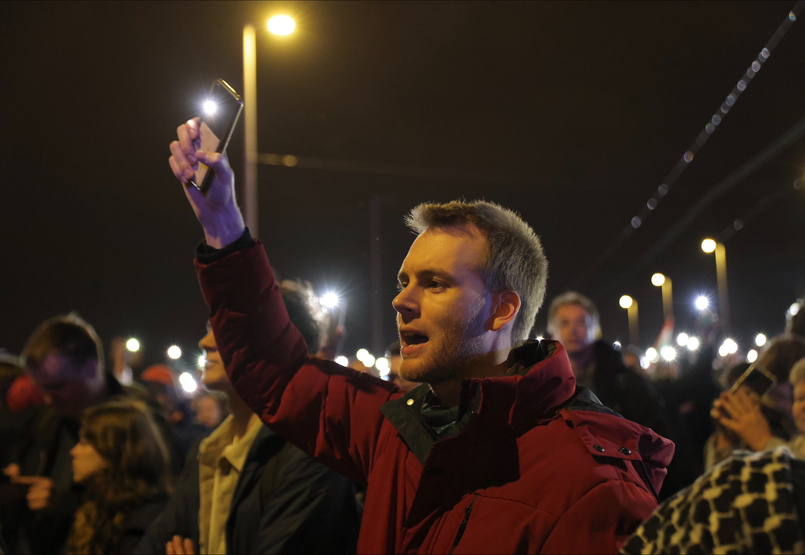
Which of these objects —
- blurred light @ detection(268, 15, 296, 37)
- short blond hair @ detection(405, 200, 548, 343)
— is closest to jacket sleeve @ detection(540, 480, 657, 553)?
short blond hair @ detection(405, 200, 548, 343)

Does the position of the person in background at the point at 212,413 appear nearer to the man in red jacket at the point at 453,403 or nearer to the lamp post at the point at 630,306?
the lamp post at the point at 630,306

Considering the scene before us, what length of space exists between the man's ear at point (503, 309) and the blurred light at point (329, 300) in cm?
126

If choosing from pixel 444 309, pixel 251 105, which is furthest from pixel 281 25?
pixel 444 309

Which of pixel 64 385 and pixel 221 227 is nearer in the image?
pixel 221 227

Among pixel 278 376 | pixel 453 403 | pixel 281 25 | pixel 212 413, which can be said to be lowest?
pixel 212 413

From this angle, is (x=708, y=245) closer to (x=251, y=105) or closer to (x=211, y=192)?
(x=211, y=192)

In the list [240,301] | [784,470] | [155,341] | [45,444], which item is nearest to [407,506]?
[240,301]

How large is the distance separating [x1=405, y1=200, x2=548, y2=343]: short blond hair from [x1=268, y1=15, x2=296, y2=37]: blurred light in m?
1.85

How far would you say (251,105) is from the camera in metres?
4.77

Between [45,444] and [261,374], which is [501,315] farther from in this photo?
[45,444]

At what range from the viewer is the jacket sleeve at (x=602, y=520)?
4.71ft

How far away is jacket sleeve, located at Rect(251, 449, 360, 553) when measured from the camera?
256cm

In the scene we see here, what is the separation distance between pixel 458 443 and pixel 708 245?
2.15 metres

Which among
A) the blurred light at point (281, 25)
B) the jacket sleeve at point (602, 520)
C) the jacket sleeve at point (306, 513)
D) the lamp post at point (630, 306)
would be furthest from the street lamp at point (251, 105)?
the lamp post at point (630, 306)
